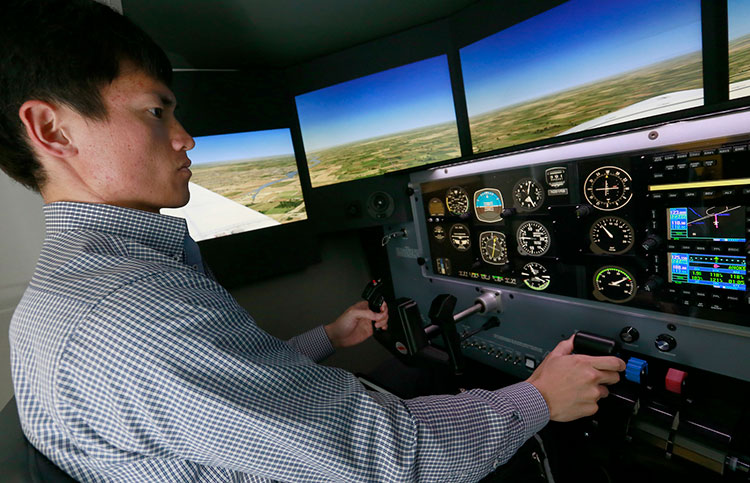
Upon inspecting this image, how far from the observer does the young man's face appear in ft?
2.35

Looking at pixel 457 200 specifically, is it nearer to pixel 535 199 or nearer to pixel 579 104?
pixel 535 199

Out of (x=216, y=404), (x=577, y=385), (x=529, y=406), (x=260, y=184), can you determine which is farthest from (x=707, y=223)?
(x=260, y=184)

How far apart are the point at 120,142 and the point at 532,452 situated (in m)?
1.23

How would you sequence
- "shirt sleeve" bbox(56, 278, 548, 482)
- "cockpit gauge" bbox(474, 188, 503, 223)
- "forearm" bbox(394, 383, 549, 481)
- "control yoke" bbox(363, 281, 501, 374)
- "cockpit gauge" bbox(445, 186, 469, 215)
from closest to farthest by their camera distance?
1. "shirt sleeve" bbox(56, 278, 548, 482)
2. "forearm" bbox(394, 383, 549, 481)
3. "control yoke" bbox(363, 281, 501, 374)
4. "cockpit gauge" bbox(474, 188, 503, 223)
5. "cockpit gauge" bbox(445, 186, 469, 215)

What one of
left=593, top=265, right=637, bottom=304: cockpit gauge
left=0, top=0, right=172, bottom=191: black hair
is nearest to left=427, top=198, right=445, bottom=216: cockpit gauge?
left=593, top=265, right=637, bottom=304: cockpit gauge

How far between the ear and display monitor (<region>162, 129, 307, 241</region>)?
50.4 inches

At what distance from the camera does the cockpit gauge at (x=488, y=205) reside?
1.24m

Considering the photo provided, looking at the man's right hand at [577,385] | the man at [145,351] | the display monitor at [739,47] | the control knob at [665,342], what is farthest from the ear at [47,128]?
the display monitor at [739,47]

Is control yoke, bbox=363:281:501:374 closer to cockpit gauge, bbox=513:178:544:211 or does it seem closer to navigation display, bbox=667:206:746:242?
cockpit gauge, bbox=513:178:544:211

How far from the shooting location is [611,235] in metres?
1.01

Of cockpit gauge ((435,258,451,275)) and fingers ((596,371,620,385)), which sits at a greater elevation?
cockpit gauge ((435,258,451,275))

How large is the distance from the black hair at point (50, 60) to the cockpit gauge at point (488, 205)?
3.35 ft

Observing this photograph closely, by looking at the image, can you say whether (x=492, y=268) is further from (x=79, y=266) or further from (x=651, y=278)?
(x=79, y=266)

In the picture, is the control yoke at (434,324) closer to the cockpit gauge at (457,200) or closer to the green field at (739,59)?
the cockpit gauge at (457,200)
